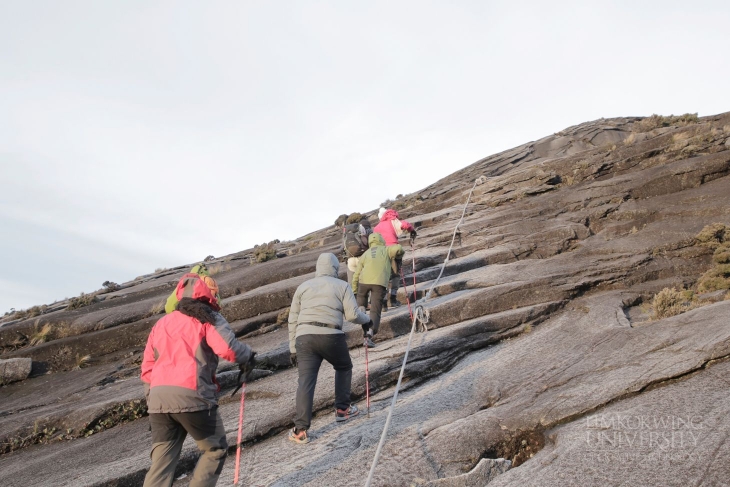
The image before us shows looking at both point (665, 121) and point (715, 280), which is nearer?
point (715, 280)

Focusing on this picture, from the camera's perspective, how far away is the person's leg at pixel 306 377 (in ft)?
23.6

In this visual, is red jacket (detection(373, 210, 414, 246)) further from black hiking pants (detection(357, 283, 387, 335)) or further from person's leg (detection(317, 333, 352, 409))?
person's leg (detection(317, 333, 352, 409))

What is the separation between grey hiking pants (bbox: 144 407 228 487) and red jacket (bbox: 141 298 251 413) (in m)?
0.13

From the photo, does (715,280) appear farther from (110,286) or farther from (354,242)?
(110,286)

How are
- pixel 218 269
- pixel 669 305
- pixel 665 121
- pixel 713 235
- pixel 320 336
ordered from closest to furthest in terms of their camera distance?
pixel 320 336, pixel 669 305, pixel 713 235, pixel 218 269, pixel 665 121

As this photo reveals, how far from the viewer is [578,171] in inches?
828

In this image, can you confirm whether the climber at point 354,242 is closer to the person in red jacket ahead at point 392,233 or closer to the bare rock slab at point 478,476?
the person in red jacket ahead at point 392,233

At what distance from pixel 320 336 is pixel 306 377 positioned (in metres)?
0.61

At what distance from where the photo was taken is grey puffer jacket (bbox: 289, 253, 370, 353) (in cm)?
745

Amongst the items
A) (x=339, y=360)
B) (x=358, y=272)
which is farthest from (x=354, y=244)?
(x=339, y=360)

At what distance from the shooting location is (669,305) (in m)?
9.99

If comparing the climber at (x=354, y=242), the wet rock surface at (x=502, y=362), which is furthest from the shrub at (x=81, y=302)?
the climber at (x=354, y=242)

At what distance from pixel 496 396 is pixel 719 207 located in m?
11.6

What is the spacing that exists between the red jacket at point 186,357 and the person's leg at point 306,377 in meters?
2.01
